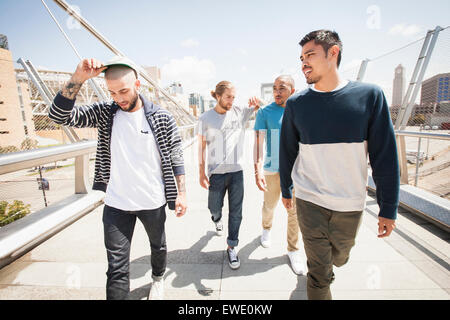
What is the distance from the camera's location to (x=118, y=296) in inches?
58.0

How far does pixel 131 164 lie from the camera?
159 cm

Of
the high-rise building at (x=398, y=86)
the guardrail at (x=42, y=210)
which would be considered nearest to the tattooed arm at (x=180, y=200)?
the guardrail at (x=42, y=210)

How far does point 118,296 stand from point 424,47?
5602 mm

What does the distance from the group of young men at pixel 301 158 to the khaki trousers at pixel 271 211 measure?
0.65 m

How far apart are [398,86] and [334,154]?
4.19m

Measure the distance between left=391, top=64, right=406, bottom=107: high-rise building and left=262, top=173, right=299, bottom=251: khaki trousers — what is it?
338cm

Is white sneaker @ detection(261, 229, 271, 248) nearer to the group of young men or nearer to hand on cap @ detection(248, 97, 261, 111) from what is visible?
the group of young men

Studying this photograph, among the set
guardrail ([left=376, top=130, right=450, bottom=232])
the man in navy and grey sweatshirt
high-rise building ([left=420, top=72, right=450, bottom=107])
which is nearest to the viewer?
the man in navy and grey sweatshirt

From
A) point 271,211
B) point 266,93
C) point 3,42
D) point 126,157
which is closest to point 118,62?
point 126,157

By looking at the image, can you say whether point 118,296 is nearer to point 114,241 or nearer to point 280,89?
point 114,241

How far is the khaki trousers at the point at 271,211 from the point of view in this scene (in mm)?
2289

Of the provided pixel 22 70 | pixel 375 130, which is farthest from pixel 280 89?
pixel 22 70

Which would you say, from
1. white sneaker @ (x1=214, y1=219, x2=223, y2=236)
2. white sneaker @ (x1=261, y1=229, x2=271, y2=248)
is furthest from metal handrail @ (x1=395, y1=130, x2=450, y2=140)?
white sneaker @ (x1=214, y1=219, x2=223, y2=236)

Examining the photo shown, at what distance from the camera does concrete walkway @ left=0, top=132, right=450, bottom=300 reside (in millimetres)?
1864
